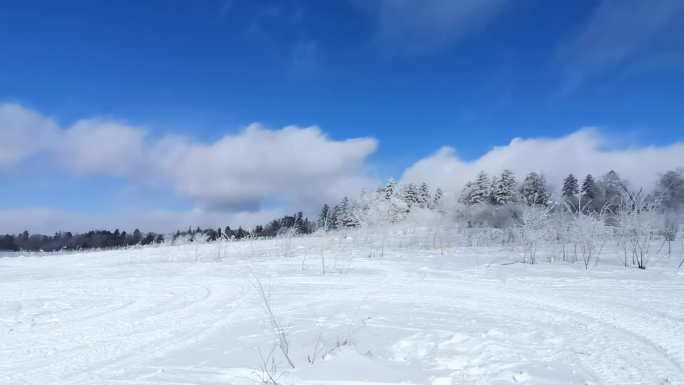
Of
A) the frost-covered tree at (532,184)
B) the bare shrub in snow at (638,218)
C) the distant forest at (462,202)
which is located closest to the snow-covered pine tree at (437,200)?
the distant forest at (462,202)

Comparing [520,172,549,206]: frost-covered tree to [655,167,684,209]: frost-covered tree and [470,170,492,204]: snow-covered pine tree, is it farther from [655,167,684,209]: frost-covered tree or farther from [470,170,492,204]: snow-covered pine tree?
[655,167,684,209]: frost-covered tree

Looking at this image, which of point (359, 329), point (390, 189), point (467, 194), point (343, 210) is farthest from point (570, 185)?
point (359, 329)

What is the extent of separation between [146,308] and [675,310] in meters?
7.61

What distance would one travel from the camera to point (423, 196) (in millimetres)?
42656

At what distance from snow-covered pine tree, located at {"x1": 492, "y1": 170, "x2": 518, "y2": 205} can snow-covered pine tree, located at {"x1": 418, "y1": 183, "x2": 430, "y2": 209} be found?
8427mm

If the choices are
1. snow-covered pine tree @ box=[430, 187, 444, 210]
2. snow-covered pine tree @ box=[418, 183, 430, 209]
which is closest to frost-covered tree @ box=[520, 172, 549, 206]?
snow-covered pine tree @ box=[430, 187, 444, 210]

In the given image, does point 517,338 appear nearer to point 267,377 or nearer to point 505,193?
point 267,377

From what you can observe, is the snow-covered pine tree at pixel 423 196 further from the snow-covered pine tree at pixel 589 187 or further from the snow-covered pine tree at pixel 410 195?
the snow-covered pine tree at pixel 589 187

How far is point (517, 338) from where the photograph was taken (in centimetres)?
402

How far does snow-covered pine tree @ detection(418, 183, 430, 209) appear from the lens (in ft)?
136

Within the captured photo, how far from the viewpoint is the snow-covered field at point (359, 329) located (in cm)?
319

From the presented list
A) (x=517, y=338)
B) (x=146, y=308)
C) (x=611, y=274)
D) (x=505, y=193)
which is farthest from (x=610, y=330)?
(x=505, y=193)

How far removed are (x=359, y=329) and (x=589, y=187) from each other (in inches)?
1342

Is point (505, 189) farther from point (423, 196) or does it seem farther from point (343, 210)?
point (343, 210)
